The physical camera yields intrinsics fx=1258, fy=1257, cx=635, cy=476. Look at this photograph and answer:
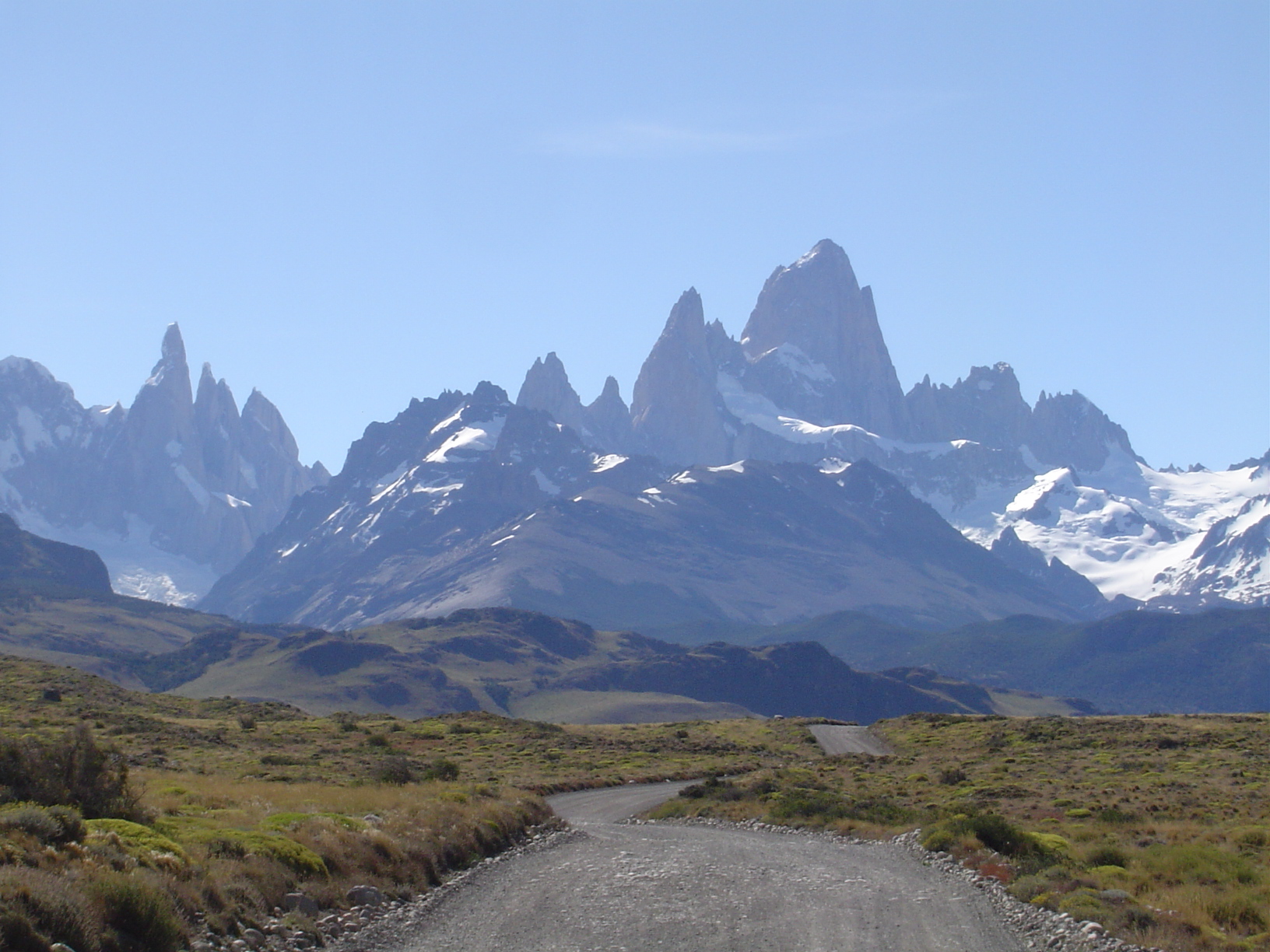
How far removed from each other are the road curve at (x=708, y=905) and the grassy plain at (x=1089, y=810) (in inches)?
95.0

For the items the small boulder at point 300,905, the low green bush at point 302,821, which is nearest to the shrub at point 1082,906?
the small boulder at point 300,905

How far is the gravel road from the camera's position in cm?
10256

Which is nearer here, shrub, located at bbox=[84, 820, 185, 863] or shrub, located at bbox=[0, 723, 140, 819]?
shrub, located at bbox=[84, 820, 185, 863]

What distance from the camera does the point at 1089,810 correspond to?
4797 centimetres

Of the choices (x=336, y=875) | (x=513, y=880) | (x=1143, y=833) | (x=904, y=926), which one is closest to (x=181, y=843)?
(x=336, y=875)

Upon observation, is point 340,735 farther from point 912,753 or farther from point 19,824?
point 19,824

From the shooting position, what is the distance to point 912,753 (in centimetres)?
9444

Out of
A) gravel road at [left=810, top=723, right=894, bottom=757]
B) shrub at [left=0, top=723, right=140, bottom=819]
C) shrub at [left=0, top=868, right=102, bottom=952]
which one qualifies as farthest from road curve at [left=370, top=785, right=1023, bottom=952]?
gravel road at [left=810, top=723, right=894, bottom=757]

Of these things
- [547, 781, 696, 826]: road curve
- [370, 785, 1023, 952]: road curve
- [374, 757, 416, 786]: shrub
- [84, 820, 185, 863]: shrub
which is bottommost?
[547, 781, 696, 826]: road curve

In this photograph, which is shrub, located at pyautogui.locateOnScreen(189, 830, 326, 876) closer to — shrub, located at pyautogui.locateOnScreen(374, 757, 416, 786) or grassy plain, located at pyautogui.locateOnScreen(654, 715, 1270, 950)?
grassy plain, located at pyautogui.locateOnScreen(654, 715, 1270, 950)

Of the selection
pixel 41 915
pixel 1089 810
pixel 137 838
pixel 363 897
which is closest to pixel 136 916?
pixel 41 915

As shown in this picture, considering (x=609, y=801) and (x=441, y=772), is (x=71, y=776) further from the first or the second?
(x=609, y=801)

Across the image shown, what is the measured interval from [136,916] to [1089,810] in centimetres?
3805

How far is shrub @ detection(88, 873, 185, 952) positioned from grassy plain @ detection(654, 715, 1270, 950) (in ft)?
57.8
